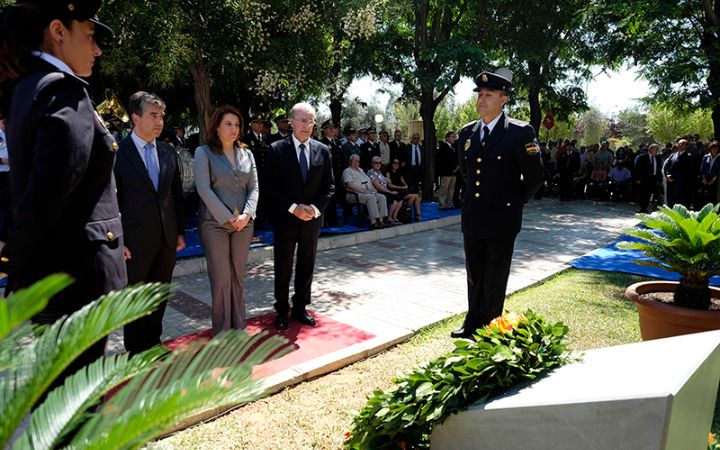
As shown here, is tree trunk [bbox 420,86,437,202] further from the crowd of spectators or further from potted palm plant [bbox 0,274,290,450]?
potted palm plant [bbox 0,274,290,450]

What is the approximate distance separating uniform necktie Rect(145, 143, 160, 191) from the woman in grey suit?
43 centimetres

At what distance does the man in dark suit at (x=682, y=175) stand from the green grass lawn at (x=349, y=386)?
859 centimetres

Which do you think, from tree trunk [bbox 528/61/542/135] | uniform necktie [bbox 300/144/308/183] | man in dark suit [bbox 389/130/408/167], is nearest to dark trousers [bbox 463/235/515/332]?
uniform necktie [bbox 300/144/308/183]

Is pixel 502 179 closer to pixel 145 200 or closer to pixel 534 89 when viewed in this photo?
pixel 145 200

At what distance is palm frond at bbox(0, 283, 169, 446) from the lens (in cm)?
103

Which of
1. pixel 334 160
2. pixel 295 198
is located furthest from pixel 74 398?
pixel 334 160

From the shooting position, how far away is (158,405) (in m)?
1.05

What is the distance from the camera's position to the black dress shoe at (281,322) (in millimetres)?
5047

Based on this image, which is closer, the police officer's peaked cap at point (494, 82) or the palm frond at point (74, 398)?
the palm frond at point (74, 398)

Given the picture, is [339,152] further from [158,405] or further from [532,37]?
[158,405]

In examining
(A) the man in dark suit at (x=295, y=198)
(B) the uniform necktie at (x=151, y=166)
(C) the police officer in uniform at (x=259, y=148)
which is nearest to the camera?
(B) the uniform necktie at (x=151, y=166)

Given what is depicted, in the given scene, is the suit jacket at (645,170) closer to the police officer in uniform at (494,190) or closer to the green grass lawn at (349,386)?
the green grass lawn at (349,386)

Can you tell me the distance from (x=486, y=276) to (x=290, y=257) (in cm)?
189

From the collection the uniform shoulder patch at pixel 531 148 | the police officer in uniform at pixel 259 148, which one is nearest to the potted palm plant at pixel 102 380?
the uniform shoulder patch at pixel 531 148
